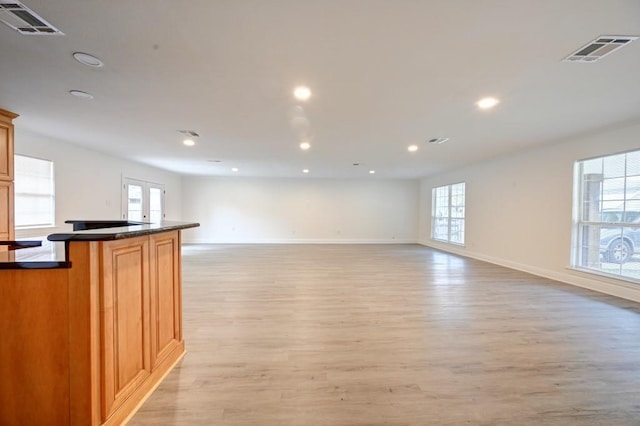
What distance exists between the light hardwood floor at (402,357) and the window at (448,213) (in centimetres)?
385

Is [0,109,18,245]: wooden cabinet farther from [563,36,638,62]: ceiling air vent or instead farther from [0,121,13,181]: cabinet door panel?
[563,36,638,62]: ceiling air vent

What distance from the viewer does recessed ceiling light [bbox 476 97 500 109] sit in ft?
9.80

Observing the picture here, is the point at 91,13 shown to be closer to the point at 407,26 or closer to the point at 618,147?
the point at 407,26

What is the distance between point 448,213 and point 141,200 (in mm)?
9115

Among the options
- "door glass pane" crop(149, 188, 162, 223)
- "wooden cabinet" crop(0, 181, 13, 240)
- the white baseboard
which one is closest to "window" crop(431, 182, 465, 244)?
the white baseboard

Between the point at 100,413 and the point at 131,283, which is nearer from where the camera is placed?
the point at 100,413

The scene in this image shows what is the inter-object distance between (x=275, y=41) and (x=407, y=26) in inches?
35.5

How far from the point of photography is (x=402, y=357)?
92.9 inches

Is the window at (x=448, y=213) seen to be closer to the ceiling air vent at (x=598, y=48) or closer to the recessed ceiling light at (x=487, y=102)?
the recessed ceiling light at (x=487, y=102)

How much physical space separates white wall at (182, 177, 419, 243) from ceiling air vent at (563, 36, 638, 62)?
836 cm

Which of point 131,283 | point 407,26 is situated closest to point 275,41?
point 407,26

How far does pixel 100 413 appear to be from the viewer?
1452mm

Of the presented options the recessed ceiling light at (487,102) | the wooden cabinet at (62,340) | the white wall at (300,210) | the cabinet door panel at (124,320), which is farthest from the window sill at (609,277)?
the white wall at (300,210)

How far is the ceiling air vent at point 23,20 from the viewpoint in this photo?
5.37 ft
